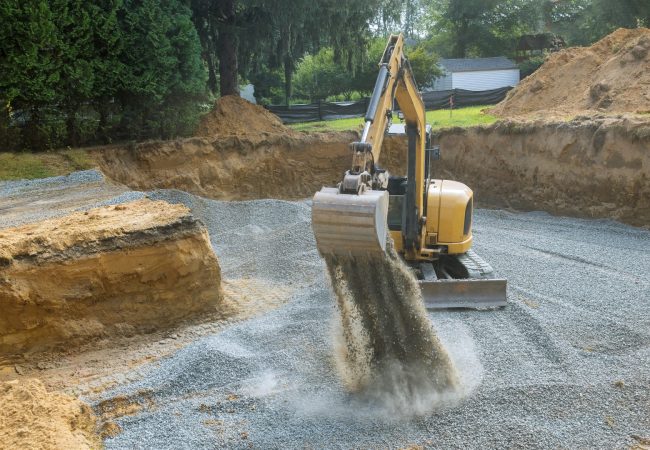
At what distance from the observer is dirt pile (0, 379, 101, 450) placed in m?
4.69

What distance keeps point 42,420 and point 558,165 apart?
41.4 feet

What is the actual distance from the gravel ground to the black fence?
15075 millimetres

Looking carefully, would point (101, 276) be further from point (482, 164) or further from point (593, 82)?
point (593, 82)

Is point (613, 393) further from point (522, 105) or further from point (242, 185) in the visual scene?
point (522, 105)

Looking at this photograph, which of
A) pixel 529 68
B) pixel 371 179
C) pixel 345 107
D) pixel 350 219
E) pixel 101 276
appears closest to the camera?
pixel 350 219

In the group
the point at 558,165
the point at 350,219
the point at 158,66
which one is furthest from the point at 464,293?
the point at 158,66

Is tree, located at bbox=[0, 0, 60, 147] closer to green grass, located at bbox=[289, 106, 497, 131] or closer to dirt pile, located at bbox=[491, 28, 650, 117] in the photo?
green grass, located at bbox=[289, 106, 497, 131]

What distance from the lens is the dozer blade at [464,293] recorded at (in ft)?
26.0

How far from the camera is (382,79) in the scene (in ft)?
19.9

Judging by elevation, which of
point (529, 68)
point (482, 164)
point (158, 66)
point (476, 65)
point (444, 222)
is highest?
point (476, 65)

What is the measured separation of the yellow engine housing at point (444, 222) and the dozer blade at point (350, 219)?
3566mm

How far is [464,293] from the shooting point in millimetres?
7996

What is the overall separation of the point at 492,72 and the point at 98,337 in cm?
3441

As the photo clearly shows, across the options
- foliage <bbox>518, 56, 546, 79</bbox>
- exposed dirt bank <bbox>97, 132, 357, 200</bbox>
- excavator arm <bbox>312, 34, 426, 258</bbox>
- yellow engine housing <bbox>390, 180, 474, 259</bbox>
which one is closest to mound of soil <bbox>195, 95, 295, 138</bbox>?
exposed dirt bank <bbox>97, 132, 357, 200</bbox>
